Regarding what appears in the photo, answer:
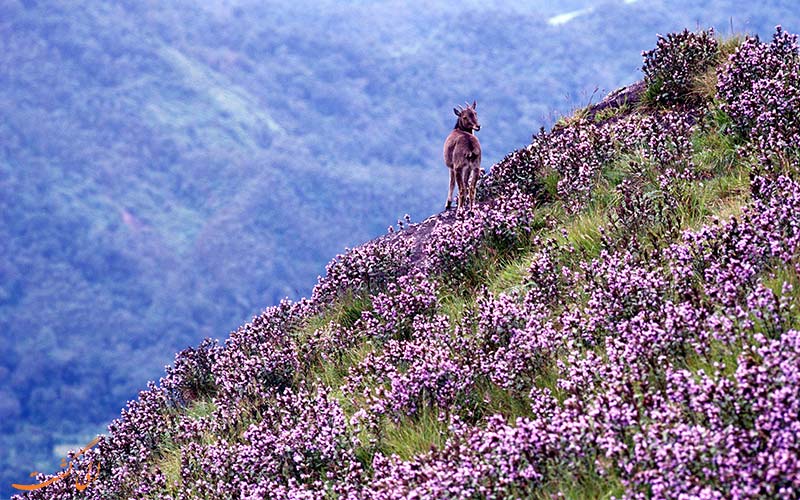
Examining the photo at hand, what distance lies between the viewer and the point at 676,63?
10.7 metres

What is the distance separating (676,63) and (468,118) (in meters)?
2.77

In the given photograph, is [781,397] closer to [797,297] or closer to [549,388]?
[797,297]

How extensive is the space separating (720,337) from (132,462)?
5.76m

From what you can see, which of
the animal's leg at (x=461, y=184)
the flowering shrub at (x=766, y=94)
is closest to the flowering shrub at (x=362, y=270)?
the animal's leg at (x=461, y=184)

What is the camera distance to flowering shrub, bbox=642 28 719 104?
1056 centimetres

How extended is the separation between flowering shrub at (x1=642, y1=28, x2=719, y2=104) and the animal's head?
7.58 feet

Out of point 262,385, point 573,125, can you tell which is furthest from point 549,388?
point 573,125

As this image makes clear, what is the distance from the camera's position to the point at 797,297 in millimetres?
4414

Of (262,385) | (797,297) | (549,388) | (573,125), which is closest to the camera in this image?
(797,297)

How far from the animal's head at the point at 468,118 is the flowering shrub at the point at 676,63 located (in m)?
2.31

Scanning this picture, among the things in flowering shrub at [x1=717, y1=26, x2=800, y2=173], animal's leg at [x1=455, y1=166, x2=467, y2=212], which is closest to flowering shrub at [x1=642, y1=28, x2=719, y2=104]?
flowering shrub at [x1=717, y1=26, x2=800, y2=173]

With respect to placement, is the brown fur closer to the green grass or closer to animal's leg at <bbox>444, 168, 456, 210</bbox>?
animal's leg at <bbox>444, 168, 456, 210</bbox>

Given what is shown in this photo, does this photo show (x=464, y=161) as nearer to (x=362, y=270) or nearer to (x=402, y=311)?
(x=362, y=270)

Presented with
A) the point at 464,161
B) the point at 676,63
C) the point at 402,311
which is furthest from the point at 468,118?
the point at 402,311
